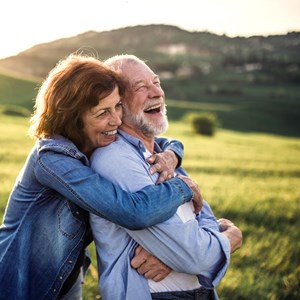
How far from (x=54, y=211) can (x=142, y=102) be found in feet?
3.92

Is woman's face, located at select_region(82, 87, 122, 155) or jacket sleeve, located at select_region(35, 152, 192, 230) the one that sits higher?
woman's face, located at select_region(82, 87, 122, 155)

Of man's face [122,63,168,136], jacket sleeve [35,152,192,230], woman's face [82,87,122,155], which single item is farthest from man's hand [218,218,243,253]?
woman's face [82,87,122,155]

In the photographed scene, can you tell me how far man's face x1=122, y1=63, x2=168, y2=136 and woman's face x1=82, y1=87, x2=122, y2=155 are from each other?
0.34 meters

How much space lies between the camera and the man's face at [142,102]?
3453 mm

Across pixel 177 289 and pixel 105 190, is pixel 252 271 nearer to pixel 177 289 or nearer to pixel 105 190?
pixel 177 289

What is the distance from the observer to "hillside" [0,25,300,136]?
66.6 m

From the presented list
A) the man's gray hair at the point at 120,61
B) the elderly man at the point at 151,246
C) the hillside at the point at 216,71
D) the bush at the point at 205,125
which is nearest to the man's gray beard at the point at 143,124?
the elderly man at the point at 151,246

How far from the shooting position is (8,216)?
2.99m

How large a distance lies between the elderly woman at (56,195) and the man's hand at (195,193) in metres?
0.03

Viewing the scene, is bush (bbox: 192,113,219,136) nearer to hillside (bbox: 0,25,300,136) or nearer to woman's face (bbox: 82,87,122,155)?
hillside (bbox: 0,25,300,136)

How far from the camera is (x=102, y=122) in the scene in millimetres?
3008

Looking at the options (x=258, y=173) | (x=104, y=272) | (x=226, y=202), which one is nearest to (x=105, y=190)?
(x=104, y=272)

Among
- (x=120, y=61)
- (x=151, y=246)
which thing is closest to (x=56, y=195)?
(x=151, y=246)

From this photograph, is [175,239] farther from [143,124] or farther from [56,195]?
[143,124]
